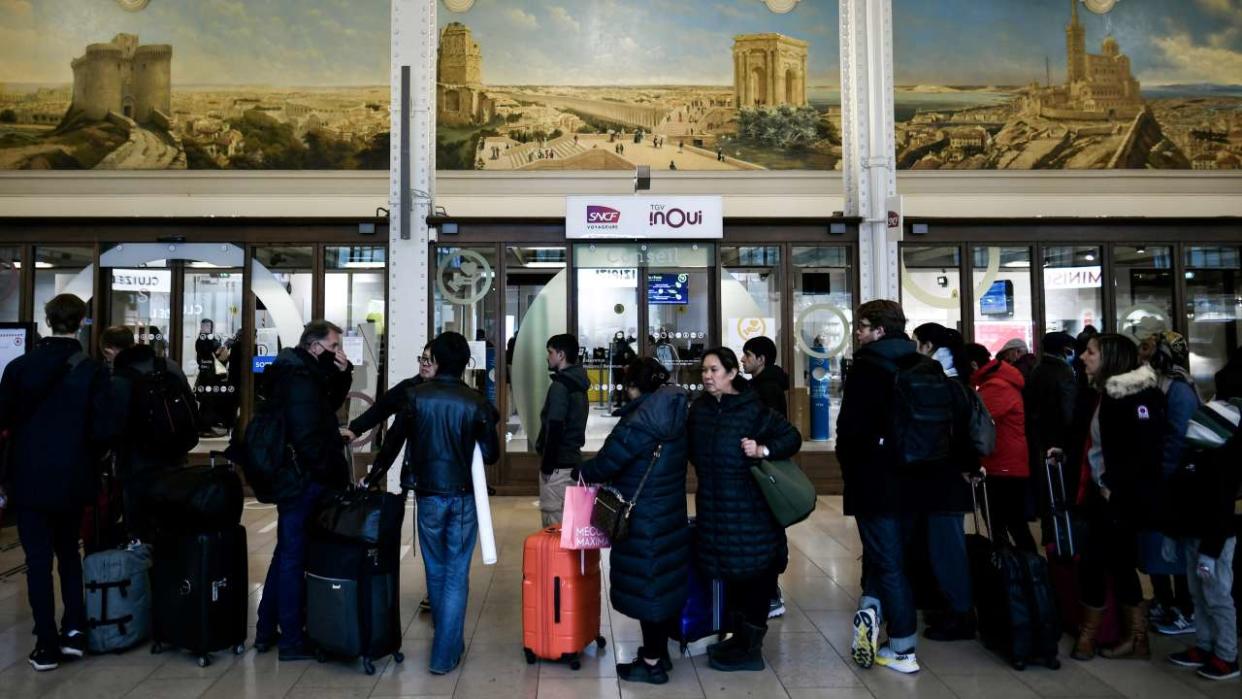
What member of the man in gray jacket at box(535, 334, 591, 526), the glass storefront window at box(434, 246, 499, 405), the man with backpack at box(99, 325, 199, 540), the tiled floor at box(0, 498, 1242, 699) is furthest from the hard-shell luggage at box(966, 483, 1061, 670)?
the glass storefront window at box(434, 246, 499, 405)

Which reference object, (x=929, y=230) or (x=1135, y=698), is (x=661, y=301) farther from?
(x=1135, y=698)

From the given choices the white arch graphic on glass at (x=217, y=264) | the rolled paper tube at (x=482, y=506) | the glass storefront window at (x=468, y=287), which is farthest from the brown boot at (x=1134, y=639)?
the white arch graphic on glass at (x=217, y=264)

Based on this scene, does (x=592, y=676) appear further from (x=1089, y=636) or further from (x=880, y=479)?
(x=1089, y=636)

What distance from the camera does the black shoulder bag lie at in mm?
3521

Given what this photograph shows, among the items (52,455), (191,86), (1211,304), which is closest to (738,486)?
(52,455)

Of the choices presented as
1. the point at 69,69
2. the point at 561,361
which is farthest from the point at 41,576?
the point at 69,69

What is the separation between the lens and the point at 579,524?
3703 mm

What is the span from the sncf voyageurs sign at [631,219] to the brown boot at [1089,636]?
5.21 metres

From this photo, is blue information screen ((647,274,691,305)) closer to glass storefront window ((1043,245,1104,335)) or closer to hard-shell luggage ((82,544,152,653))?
glass storefront window ((1043,245,1104,335))

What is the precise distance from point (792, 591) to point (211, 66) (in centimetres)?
1146

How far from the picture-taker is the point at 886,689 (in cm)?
360

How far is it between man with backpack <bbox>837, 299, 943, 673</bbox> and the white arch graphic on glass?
6.59 m

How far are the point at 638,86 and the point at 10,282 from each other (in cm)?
856

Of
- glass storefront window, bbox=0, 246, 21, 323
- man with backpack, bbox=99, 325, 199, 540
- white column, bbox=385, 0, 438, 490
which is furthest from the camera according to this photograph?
glass storefront window, bbox=0, 246, 21, 323
